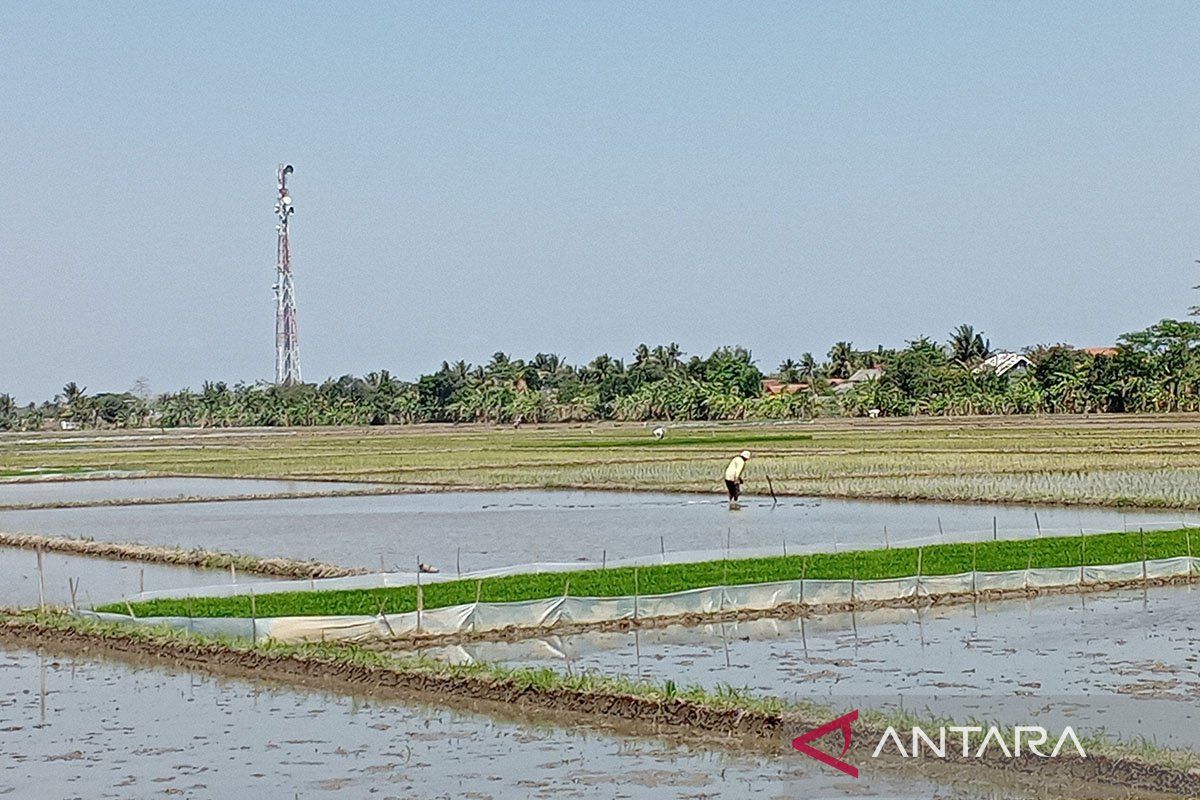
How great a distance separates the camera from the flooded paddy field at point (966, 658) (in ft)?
27.3

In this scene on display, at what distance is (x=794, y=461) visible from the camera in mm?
33438

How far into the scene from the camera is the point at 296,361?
279 feet

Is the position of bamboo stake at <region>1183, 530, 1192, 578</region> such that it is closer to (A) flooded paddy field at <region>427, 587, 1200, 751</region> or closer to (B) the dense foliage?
(A) flooded paddy field at <region>427, 587, 1200, 751</region>

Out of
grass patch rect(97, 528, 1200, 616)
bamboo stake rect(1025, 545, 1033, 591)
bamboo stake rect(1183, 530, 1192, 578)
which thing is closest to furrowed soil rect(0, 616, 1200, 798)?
grass patch rect(97, 528, 1200, 616)

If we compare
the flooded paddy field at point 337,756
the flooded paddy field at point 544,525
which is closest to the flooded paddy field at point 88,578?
the flooded paddy field at point 544,525

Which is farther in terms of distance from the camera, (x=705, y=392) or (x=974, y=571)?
(x=705, y=392)

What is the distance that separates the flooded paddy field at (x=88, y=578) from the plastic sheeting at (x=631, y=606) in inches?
104

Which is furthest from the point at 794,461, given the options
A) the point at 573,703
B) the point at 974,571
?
the point at 573,703

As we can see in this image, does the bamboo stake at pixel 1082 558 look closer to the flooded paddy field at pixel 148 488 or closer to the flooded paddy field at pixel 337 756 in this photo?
the flooded paddy field at pixel 337 756

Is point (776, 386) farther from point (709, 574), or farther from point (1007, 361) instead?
point (709, 574)

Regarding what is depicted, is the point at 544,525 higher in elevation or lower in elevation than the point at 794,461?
lower

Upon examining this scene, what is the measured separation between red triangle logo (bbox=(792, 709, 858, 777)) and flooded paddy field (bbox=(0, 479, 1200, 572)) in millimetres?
7188

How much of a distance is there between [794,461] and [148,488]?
14.6 m

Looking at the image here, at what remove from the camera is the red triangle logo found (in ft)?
23.9
